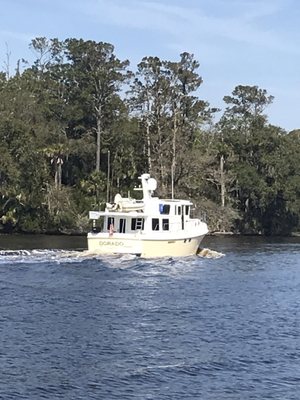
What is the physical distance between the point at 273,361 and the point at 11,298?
1255cm

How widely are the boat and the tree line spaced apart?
68.9ft

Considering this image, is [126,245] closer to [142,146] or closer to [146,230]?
[146,230]

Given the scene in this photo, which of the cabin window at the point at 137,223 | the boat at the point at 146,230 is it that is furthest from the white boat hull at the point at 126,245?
the cabin window at the point at 137,223

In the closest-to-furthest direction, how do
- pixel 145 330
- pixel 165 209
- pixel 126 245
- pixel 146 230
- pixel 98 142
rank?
pixel 145 330 < pixel 126 245 < pixel 146 230 < pixel 165 209 < pixel 98 142

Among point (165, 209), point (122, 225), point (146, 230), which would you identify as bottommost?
point (146, 230)

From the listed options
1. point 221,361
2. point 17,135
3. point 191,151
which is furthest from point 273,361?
point 191,151

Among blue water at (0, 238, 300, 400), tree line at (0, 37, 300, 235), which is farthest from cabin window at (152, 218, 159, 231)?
A: tree line at (0, 37, 300, 235)

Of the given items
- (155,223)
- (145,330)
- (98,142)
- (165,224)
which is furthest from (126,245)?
(98,142)

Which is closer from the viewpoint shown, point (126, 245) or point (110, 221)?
point (126, 245)

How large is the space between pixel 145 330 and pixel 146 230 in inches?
800

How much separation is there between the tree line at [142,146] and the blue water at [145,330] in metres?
28.2

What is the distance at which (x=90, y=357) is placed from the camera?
22234 millimetres

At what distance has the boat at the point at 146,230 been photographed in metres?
45.3

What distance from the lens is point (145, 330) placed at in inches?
1019
